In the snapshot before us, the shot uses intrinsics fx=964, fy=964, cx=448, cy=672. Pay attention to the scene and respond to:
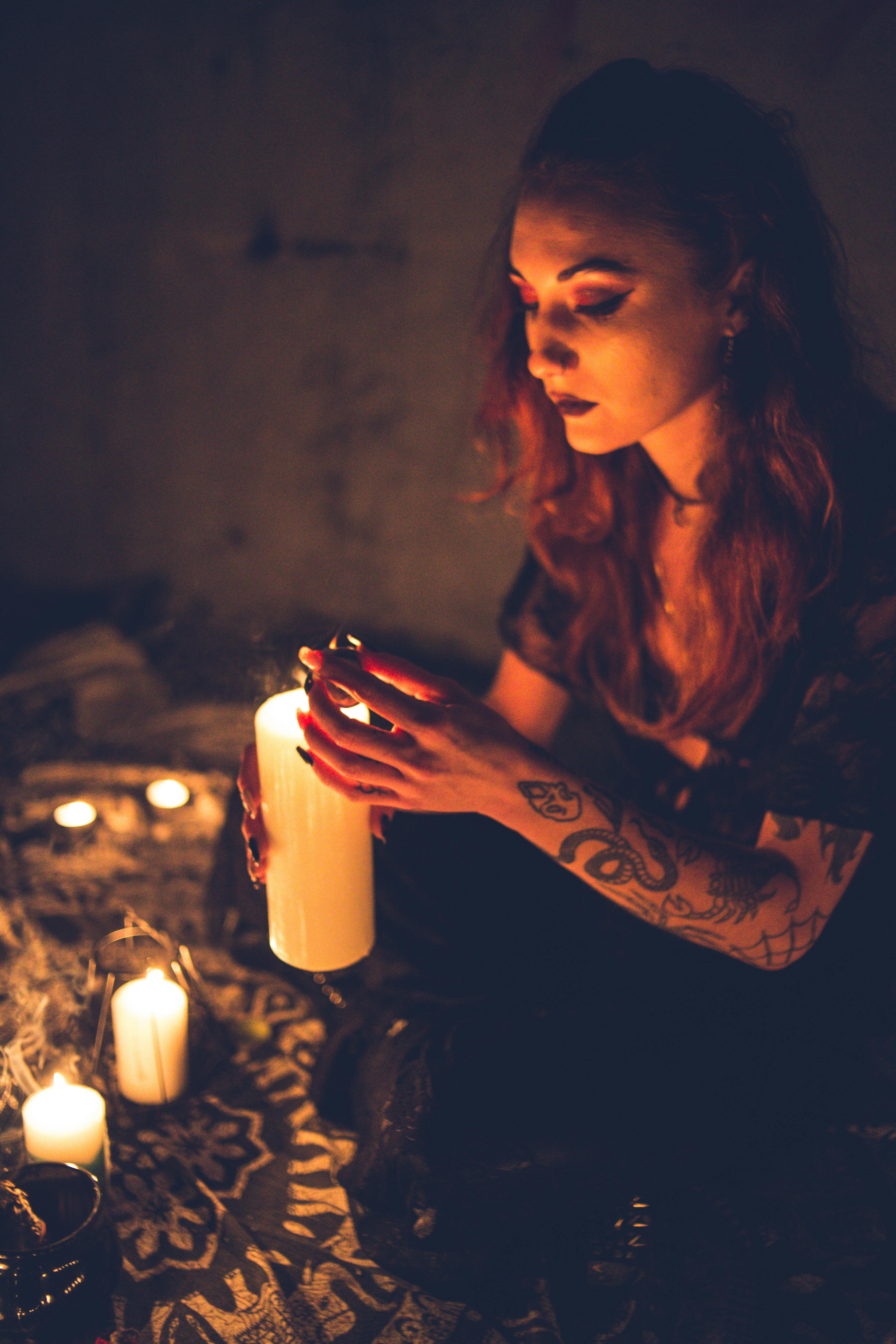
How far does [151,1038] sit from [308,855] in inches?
19.8

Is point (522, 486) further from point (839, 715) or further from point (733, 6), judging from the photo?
point (733, 6)

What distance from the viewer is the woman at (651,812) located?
121 cm

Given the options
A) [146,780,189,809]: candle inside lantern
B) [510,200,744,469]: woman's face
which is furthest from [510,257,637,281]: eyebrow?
[146,780,189,809]: candle inside lantern

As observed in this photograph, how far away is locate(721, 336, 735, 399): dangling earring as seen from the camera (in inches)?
52.2

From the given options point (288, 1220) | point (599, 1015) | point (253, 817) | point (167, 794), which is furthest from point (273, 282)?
point (288, 1220)

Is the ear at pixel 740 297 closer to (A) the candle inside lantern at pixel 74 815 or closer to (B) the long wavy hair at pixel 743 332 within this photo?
(B) the long wavy hair at pixel 743 332

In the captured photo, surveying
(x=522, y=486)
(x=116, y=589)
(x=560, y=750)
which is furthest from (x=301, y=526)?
(x=522, y=486)

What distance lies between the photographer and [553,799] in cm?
115

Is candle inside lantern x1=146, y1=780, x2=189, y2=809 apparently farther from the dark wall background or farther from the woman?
the dark wall background

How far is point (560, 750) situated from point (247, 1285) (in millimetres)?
1748

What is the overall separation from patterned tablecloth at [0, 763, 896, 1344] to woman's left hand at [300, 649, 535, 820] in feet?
2.21

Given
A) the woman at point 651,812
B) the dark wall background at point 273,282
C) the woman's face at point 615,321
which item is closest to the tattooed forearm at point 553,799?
the woman at point 651,812

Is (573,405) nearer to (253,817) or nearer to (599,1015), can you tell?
(253,817)

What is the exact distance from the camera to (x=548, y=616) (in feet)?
5.92
